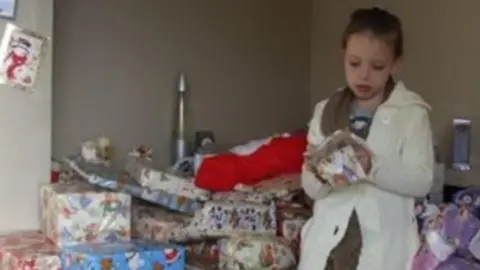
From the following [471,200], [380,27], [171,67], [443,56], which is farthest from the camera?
[171,67]

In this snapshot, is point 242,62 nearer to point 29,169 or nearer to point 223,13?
point 223,13

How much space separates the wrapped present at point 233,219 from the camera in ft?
6.07

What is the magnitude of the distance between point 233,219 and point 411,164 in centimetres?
58

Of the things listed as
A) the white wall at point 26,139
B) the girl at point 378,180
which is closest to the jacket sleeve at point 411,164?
the girl at point 378,180

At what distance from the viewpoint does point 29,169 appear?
196cm

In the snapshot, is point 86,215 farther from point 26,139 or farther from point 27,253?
point 26,139

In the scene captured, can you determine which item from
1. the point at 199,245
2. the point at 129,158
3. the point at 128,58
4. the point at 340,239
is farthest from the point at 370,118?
the point at 128,58

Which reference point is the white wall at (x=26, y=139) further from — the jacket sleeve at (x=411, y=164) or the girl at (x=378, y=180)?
the jacket sleeve at (x=411, y=164)

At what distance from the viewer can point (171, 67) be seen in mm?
2342

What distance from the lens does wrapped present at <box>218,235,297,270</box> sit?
173 cm

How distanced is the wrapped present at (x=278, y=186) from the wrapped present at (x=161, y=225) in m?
0.16

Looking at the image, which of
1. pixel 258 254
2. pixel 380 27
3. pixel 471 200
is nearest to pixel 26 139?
pixel 258 254

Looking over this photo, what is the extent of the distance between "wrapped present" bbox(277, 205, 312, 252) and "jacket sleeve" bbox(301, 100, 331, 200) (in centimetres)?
34

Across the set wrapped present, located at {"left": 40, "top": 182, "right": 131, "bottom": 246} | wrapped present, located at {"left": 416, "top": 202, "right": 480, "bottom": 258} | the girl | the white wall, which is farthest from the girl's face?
the white wall
